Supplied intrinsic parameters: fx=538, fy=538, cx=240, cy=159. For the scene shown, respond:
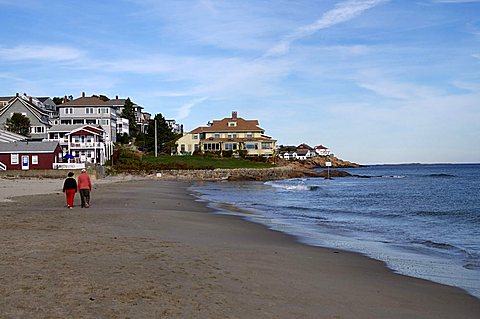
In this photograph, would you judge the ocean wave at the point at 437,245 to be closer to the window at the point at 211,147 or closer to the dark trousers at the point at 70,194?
the dark trousers at the point at 70,194

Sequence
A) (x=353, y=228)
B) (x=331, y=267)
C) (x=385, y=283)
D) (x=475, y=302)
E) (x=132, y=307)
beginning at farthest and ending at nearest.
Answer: (x=353, y=228), (x=331, y=267), (x=385, y=283), (x=475, y=302), (x=132, y=307)

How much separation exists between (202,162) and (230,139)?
15.9m

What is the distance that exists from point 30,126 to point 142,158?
60.2 ft

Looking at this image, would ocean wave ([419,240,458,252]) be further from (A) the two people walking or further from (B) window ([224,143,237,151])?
(B) window ([224,143,237,151])

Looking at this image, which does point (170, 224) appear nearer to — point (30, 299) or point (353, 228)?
point (353, 228)

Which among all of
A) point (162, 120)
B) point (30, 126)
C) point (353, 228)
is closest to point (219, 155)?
point (162, 120)

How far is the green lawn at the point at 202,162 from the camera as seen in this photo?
82312mm

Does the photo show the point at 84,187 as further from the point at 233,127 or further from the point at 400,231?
the point at 233,127

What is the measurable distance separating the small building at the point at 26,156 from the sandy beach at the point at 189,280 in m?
44.1

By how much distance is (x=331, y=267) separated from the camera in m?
12.2

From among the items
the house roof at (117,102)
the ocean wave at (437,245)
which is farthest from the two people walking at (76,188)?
the house roof at (117,102)

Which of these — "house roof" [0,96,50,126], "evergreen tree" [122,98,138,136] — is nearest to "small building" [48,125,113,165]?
"house roof" [0,96,50,126]

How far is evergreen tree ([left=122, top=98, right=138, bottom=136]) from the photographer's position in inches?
4178

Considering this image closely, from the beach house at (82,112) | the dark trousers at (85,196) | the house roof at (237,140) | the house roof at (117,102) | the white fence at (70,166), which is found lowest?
the dark trousers at (85,196)
